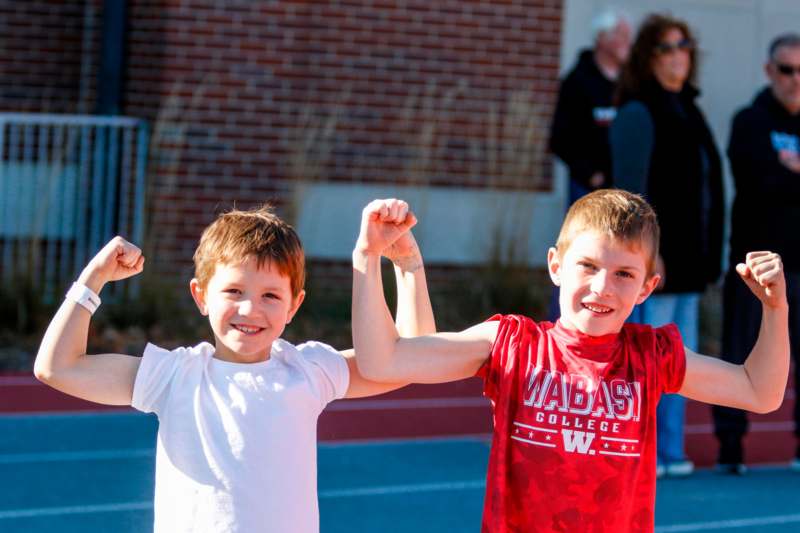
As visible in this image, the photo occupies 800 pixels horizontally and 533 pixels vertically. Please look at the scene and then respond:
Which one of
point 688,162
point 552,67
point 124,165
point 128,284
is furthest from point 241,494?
point 552,67

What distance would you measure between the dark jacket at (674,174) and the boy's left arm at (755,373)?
9.80 feet

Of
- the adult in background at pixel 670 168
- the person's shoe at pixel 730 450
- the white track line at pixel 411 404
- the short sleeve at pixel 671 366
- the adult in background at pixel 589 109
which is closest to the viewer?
the short sleeve at pixel 671 366

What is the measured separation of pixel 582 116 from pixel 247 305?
15.1ft

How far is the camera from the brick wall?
10156mm

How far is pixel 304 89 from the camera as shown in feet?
34.0

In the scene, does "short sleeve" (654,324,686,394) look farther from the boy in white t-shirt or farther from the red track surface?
the red track surface

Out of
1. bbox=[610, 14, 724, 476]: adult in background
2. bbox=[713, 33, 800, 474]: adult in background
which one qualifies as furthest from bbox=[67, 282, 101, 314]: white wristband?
bbox=[713, 33, 800, 474]: adult in background

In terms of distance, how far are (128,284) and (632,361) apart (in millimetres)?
7188

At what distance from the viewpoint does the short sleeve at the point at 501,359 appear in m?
2.81

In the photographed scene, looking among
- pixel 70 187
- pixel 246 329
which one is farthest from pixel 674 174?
pixel 70 187

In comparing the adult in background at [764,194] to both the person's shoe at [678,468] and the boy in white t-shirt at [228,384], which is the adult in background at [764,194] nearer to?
the person's shoe at [678,468]

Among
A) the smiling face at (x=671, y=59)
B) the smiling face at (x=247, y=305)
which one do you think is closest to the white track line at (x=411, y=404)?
the smiling face at (x=671, y=59)

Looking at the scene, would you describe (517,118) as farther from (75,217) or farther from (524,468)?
Result: (524,468)

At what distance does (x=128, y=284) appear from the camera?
957 cm
